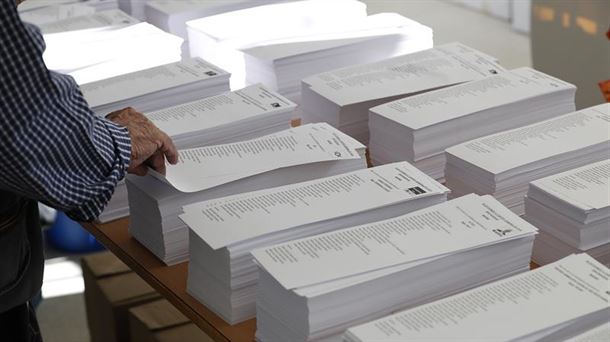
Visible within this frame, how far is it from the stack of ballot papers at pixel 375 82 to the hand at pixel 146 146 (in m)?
0.42

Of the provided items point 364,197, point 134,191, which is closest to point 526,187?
point 364,197

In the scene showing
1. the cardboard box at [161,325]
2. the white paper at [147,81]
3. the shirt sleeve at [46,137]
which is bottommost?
the cardboard box at [161,325]

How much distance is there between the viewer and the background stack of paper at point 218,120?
188 centimetres

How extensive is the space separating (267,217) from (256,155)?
0.24m

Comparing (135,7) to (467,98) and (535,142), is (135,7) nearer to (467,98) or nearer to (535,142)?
(467,98)

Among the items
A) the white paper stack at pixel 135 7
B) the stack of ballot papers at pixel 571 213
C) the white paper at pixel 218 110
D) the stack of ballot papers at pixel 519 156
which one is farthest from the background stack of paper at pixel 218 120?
the white paper stack at pixel 135 7

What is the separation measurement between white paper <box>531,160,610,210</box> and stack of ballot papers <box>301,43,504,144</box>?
1.50ft

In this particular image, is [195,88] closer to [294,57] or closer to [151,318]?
[294,57]

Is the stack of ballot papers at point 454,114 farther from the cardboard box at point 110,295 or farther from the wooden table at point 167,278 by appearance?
the cardboard box at point 110,295

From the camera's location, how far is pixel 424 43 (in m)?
2.33

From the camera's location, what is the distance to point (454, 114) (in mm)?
1853

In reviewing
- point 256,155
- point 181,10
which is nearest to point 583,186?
point 256,155

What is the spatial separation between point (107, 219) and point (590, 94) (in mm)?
2145

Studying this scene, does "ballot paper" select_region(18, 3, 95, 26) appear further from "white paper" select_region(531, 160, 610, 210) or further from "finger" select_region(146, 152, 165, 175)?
"white paper" select_region(531, 160, 610, 210)
